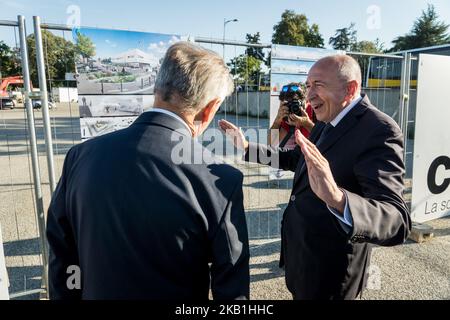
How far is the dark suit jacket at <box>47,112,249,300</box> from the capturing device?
121 cm

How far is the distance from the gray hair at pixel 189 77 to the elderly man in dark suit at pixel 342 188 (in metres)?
0.41

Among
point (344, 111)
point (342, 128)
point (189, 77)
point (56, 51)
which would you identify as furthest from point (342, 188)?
point (56, 51)

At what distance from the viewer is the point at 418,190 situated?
4.78 m

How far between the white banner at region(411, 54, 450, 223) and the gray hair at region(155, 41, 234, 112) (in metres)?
4.06

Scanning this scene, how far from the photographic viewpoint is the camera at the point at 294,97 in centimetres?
342

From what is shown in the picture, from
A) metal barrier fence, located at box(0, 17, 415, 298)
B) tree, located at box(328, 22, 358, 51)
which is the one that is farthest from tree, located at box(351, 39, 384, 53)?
metal barrier fence, located at box(0, 17, 415, 298)

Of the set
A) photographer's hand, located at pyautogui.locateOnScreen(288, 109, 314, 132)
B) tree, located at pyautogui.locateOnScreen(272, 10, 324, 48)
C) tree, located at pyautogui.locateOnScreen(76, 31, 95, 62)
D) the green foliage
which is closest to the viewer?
tree, located at pyautogui.locateOnScreen(76, 31, 95, 62)

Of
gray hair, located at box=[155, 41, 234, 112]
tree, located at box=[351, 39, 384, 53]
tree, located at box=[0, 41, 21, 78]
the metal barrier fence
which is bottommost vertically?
the metal barrier fence

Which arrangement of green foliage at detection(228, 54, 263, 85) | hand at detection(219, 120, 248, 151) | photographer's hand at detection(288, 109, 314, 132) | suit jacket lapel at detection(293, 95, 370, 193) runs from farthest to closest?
green foliage at detection(228, 54, 263, 85)
photographer's hand at detection(288, 109, 314, 132)
hand at detection(219, 120, 248, 151)
suit jacket lapel at detection(293, 95, 370, 193)

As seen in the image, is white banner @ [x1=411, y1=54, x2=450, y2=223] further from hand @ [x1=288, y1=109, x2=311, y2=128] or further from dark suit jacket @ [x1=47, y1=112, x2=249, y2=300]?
dark suit jacket @ [x1=47, y1=112, x2=249, y2=300]

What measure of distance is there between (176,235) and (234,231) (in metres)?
0.24

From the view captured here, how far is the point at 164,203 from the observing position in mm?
1207
